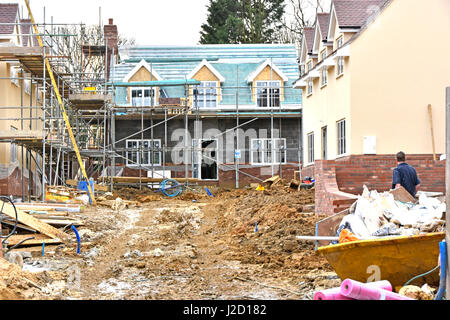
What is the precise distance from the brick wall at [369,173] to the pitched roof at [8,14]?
13.9 metres

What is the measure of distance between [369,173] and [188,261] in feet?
23.6

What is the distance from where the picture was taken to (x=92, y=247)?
13484 mm

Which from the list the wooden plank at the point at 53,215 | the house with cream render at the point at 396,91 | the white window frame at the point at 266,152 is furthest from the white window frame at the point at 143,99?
the wooden plank at the point at 53,215

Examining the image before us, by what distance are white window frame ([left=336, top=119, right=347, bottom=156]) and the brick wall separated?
3.15m

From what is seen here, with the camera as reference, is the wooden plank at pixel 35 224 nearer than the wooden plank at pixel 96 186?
Yes

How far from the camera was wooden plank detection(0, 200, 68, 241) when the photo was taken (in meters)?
13.8

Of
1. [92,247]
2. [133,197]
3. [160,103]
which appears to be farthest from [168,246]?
[160,103]

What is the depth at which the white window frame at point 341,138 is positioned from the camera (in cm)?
2067

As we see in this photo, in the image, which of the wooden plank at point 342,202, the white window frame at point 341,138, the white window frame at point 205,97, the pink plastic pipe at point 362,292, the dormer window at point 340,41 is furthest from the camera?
the white window frame at point 205,97

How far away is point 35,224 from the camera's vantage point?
13977 mm

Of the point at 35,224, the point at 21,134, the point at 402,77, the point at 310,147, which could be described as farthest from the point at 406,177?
the point at 310,147

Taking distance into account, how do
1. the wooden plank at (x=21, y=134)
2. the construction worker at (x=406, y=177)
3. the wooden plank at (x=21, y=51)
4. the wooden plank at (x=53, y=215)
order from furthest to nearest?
the wooden plank at (x=21, y=51) < the wooden plank at (x=21, y=134) < the wooden plank at (x=53, y=215) < the construction worker at (x=406, y=177)

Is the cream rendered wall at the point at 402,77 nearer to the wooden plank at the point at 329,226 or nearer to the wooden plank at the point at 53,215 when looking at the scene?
the wooden plank at the point at 329,226

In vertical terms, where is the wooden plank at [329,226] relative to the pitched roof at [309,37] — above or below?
below
